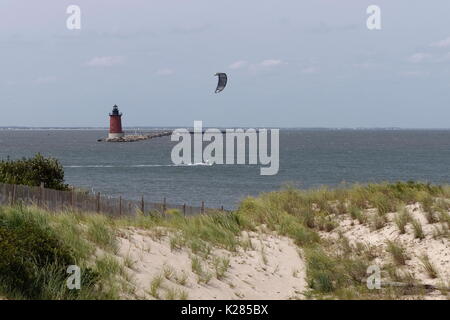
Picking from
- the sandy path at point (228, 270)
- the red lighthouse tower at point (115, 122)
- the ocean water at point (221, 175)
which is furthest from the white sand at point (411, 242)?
the red lighthouse tower at point (115, 122)

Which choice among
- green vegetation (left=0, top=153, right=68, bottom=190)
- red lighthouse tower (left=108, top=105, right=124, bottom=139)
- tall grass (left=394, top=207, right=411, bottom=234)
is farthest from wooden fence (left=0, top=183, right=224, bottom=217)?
red lighthouse tower (left=108, top=105, right=124, bottom=139)

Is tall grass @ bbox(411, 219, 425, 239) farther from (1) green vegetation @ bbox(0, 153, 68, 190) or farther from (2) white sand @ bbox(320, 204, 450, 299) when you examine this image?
(1) green vegetation @ bbox(0, 153, 68, 190)

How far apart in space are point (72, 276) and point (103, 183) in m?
73.6

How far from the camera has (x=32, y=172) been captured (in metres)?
33.4

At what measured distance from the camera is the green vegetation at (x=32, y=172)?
30.7 metres

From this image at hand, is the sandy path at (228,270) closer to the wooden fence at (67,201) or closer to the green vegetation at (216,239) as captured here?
the green vegetation at (216,239)

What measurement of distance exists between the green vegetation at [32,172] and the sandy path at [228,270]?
1574 centimetres

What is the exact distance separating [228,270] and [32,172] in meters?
20.6

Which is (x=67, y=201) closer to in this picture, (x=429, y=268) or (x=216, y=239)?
(x=216, y=239)

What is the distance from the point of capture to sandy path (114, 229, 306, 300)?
14.0 metres

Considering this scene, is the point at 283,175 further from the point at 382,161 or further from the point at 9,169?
the point at 9,169

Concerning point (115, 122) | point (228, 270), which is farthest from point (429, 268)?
point (115, 122)

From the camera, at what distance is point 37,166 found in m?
34.5
